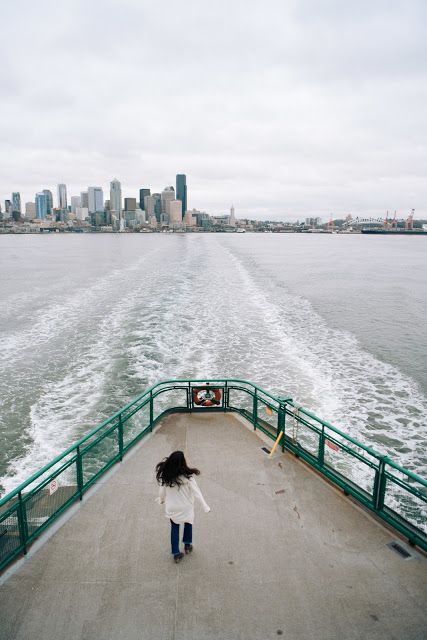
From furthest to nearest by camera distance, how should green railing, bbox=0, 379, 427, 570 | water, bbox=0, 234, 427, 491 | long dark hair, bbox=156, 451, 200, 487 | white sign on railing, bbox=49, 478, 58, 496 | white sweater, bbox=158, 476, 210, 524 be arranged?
water, bbox=0, 234, 427, 491, white sign on railing, bbox=49, 478, 58, 496, green railing, bbox=0, 379, 427, 570, white sweater, bbox=158, 476, 210, 524, long dark hair, bbox=156, 451, 200, 487

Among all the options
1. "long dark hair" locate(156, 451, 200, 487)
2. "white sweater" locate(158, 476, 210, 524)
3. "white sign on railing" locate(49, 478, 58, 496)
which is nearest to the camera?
"long dark hair" locate(156, 451, 200, 487)

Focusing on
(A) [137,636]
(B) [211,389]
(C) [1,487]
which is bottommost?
(C) [1,487]

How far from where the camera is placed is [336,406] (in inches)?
659

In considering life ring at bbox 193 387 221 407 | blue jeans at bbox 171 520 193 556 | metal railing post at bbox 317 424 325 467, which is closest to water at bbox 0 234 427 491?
life ring at bbox 193 387 221 407

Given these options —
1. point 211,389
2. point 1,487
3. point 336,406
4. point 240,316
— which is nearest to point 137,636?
point 211,389

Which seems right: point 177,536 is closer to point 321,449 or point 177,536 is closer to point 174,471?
point 174,471

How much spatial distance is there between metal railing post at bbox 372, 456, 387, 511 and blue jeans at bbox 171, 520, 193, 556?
3138 millimetres

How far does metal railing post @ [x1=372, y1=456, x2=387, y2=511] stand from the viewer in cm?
660

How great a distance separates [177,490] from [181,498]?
0.13 metres

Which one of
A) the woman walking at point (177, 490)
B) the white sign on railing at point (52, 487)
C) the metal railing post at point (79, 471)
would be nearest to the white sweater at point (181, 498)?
the woman walking at point (177, 490)

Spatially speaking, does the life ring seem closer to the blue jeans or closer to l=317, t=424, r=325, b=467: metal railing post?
l=317, t=424, r=325, b=467: metal railing post

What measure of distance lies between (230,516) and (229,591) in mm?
1436

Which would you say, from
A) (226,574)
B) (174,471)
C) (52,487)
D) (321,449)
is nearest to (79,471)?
(52,487)

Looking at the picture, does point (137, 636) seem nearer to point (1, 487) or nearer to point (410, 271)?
point (1, 487)
